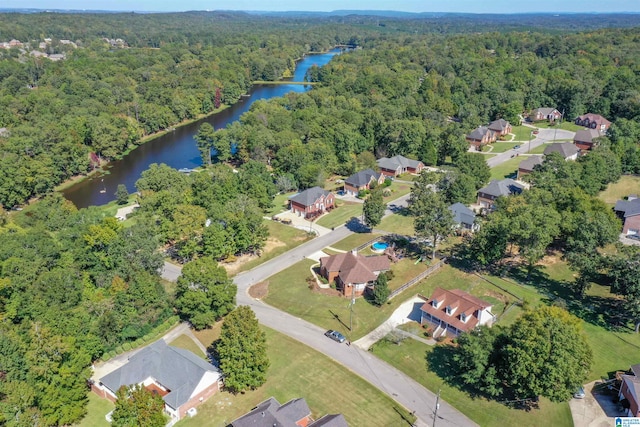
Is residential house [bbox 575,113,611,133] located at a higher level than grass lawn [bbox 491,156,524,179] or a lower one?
higher

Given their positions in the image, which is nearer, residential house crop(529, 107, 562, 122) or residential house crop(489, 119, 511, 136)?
residential house crop(489, 119, 511, 136)

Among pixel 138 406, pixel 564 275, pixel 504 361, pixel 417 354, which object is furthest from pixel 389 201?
pixel 138 406

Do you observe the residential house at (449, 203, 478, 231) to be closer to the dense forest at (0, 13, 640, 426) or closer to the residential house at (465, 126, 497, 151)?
the dense forest at (0, 13, 640, 426)

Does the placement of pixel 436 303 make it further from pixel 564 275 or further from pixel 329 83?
pixel 329 83

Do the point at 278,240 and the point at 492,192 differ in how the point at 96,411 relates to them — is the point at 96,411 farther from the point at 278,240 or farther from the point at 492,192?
the point at 492,192

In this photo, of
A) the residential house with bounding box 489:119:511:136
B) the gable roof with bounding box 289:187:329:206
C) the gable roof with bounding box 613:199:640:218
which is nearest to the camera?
the gable roof with bounding box 613:199:640:218

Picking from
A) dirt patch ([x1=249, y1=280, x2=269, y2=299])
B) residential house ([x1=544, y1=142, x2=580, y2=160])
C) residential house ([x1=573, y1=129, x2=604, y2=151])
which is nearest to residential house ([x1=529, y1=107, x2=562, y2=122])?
residential house ([x1=573, y1=129, x2=604, y2=151])

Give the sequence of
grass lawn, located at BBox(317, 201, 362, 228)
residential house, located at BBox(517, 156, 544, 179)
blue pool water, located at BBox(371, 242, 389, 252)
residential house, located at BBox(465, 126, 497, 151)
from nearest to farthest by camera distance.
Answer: blue pool water, located at BBox(371, 242, 389, 252)
grass lawn, located at BBox(317, 201, 362, 228)
residential house, located at BBox(517, 156, 544, 179)
residential house, located at BBox(465, 126, 497, 151)
